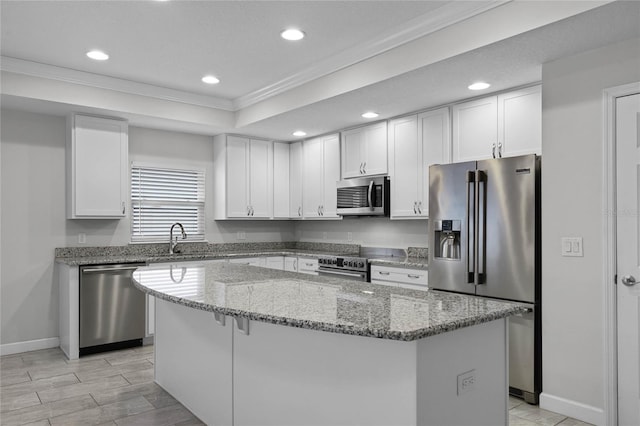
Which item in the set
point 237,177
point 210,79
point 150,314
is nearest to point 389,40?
point 210,79

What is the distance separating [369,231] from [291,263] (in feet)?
3.58

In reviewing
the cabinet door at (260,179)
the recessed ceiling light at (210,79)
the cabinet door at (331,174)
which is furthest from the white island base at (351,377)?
the cabinet door at (260,179)

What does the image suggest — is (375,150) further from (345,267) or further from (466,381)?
(466,381)

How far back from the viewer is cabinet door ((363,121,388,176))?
4922 millimetres

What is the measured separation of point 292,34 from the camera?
135 inches

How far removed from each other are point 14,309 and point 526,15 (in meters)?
5.21

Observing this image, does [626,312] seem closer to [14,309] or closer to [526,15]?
[526,15]

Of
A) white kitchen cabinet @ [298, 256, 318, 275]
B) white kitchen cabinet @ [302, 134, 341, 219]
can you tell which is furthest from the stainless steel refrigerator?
white kitchen cabinet @ [302, 134, 341, 219]

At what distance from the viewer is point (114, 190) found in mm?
4844

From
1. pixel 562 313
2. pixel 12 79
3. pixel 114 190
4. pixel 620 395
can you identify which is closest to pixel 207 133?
pixel 114 190

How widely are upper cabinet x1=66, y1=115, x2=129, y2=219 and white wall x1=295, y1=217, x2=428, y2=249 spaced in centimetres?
260

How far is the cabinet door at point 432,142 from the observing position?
427 cm

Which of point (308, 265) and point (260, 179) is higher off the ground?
point (260, 179)

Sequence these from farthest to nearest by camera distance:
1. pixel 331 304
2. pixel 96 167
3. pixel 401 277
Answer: pixel 96 167 → pixel 401 277 → pixel 331 304
